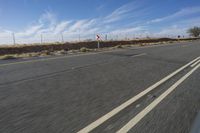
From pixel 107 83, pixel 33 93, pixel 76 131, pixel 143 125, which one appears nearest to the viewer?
pixel 76 131

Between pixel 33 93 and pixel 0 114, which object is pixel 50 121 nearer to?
pixel 0 114

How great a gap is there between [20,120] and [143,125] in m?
2.12

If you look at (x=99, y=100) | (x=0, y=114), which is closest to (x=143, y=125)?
(x=99, y=100)

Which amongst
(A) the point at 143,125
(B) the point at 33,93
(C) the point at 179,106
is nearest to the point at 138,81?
(C) the point at 179,106

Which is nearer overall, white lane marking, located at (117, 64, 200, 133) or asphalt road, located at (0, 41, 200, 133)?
white lane marking, located at (117, 64, 200, 133)

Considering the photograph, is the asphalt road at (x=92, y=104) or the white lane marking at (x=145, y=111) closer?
the white lane marking at (x=145, y=111)

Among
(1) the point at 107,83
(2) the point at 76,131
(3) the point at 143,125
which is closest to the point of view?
(2) the point at 76,131

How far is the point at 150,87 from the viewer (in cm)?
711

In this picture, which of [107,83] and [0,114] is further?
[107,83]

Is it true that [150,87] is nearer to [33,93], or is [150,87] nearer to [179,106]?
[179,106]

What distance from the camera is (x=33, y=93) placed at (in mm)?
6367

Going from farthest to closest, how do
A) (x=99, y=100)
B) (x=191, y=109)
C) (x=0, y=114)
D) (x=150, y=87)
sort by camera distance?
(x=150, y=87) < (x=99, y=100) < (x=191, y=109) < (x=0, y=114)

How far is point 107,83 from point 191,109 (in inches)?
122

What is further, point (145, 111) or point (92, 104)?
point (92, 104)
